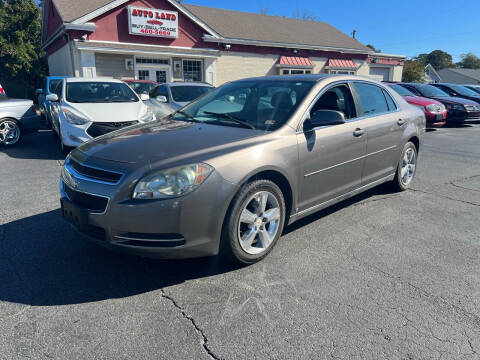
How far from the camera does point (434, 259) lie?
3.36m

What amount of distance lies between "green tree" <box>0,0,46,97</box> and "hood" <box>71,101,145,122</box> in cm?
1634

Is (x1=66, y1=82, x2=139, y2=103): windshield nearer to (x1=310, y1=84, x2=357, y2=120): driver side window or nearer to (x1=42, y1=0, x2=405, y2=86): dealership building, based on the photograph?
(x1=310, y1=84, x2=357, y2=120): driver side window

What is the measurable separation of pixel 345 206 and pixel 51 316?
3.50 metres

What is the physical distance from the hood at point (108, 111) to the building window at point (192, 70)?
38.9 ft

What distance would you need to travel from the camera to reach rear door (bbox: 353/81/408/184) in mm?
4297

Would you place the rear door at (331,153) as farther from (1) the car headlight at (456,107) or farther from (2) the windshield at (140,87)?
(1) the car headlight at (456,107)

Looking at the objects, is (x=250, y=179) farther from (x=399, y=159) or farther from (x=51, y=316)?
(x=399, y=159)

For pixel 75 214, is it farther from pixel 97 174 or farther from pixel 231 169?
pixel 231 169

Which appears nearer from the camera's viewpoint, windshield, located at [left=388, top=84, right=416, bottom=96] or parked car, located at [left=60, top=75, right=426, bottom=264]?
parked car, located at [left=60, top=75, right=426, bottom=264]

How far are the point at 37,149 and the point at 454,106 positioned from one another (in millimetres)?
13639

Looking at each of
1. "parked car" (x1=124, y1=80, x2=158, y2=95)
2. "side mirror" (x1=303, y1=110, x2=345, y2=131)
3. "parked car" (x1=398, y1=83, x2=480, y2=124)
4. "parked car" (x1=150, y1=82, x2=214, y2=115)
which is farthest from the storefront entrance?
"side mirror" (x1=303, y1=110, x2=345, y2=131)

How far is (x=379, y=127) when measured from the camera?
441cm

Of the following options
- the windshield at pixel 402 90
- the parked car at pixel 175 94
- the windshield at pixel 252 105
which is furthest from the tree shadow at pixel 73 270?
the windshield at pixel 402 90

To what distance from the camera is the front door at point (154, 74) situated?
17.7 metres
